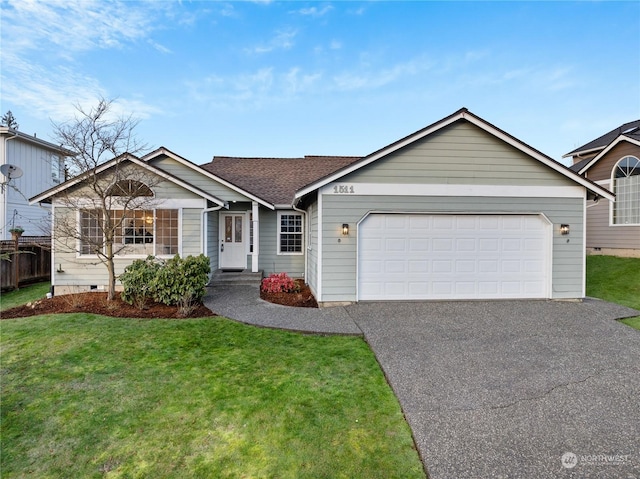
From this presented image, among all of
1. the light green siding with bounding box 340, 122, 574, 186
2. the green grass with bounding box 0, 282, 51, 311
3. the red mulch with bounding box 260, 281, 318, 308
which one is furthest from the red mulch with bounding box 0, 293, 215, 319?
the light green siding with bounding box 340, 122, 574, 186

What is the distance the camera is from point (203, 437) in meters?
3.50

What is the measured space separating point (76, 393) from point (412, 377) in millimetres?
4500

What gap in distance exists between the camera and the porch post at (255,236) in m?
11.7

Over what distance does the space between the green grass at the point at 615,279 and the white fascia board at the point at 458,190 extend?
11.2 feet

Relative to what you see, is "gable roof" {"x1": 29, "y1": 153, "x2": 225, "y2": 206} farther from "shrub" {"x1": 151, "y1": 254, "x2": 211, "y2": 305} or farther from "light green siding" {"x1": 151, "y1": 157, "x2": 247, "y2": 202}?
"shrub" {"x1": 151, "y1": 254, "x2": 211, "y2": 305}

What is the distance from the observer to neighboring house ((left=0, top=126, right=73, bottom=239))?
14.9 meters

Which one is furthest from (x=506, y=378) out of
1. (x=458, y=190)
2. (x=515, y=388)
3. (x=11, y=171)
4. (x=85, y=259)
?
(x=11, y=171)

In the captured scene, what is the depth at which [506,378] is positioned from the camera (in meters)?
4.68

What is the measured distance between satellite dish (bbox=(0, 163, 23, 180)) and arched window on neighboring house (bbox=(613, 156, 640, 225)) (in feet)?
83.9

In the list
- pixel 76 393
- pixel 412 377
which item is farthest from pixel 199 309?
pixel 412 377

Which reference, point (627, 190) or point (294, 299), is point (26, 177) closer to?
point (294, 299)

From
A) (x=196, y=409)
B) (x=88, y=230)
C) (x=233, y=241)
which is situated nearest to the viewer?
(x=196, y=409)

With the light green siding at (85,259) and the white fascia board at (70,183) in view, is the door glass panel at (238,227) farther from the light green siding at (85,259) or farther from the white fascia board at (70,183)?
the white fascia board at (70,183)

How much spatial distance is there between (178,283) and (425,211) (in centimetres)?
662
